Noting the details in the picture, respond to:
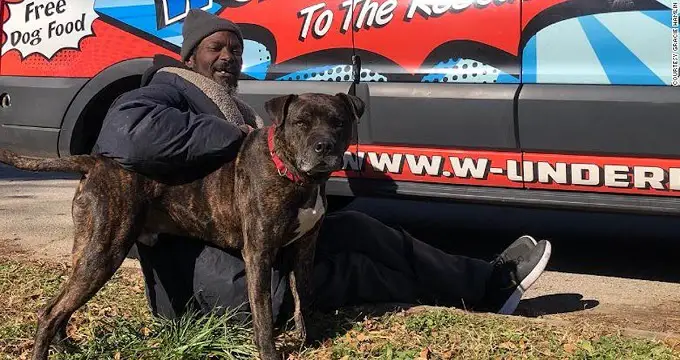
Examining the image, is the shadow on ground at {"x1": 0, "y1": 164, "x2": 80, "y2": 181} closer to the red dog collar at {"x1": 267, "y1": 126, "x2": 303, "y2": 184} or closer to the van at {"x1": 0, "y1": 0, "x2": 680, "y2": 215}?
the van at {"x1": 0, "y1": 0, "x2": 680, "y2": 215}

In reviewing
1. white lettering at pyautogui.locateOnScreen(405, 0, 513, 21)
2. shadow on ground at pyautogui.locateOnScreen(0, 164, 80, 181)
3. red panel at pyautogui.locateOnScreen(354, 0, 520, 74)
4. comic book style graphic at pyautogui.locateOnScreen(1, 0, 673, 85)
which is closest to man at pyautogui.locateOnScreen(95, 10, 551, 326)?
comic book style graphic at pyautogui.locateOnScreen(1, 0, 673, 85)

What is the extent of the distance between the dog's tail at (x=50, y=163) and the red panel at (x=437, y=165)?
2.07 metres

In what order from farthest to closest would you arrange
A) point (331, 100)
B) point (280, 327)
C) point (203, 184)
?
1. point (280, 327)
2. point (203, 184)
3. point (331, 100)

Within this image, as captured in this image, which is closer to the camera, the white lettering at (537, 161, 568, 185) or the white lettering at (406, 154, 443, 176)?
the white lettering at (537, 161, 568, 185)

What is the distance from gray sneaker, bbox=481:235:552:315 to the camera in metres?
4.16

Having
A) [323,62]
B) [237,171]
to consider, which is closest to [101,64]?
[323,62]

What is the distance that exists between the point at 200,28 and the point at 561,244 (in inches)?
126

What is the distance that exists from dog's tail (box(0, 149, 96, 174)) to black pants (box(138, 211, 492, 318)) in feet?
1.65

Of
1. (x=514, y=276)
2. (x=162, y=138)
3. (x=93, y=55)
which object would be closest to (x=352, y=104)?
(x=162, y=138)

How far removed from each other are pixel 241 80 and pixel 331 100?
2.20 m

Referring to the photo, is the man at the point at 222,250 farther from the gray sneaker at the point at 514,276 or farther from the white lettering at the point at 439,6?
the white lettering at the point at 439,6

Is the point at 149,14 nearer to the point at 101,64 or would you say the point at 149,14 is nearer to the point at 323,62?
the point at 101,64

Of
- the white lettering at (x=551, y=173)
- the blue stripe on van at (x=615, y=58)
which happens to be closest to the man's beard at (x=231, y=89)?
the white lettering at (x=551, y=173)

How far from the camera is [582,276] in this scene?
5168 millimetres
